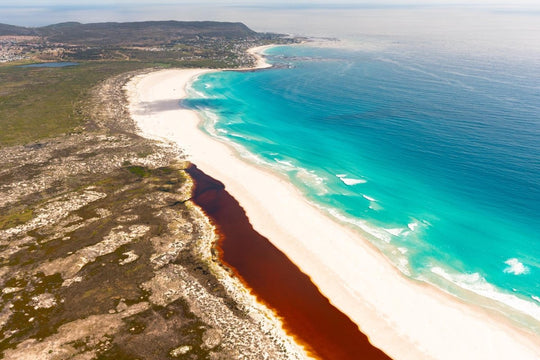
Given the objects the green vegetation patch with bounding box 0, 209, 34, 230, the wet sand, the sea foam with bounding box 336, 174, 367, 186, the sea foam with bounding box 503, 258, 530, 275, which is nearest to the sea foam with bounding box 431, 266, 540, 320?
the sea foam with bounding box 503, 258, 530, 275

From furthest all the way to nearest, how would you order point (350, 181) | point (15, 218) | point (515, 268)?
point (350, 181) < point (15, 218) < point (515, 268)

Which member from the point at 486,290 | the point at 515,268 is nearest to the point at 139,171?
the point at 486,290

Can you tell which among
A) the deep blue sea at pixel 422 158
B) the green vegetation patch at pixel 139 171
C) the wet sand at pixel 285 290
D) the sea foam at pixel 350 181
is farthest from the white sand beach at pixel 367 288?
the green vegetation patch at pixel 139 171

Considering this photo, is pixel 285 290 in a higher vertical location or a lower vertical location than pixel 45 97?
lower

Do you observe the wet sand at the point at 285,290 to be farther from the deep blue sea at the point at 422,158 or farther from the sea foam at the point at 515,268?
the sea foam at the point at 515,268

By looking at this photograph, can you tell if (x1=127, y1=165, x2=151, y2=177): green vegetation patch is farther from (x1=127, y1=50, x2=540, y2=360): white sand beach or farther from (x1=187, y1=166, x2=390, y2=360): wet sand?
(x1=187, y1=166, x2=390, y2=360): wet sand

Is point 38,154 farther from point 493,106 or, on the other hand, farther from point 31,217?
point 493,106

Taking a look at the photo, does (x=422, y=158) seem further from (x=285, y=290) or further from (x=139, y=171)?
(x=139, y=171)
